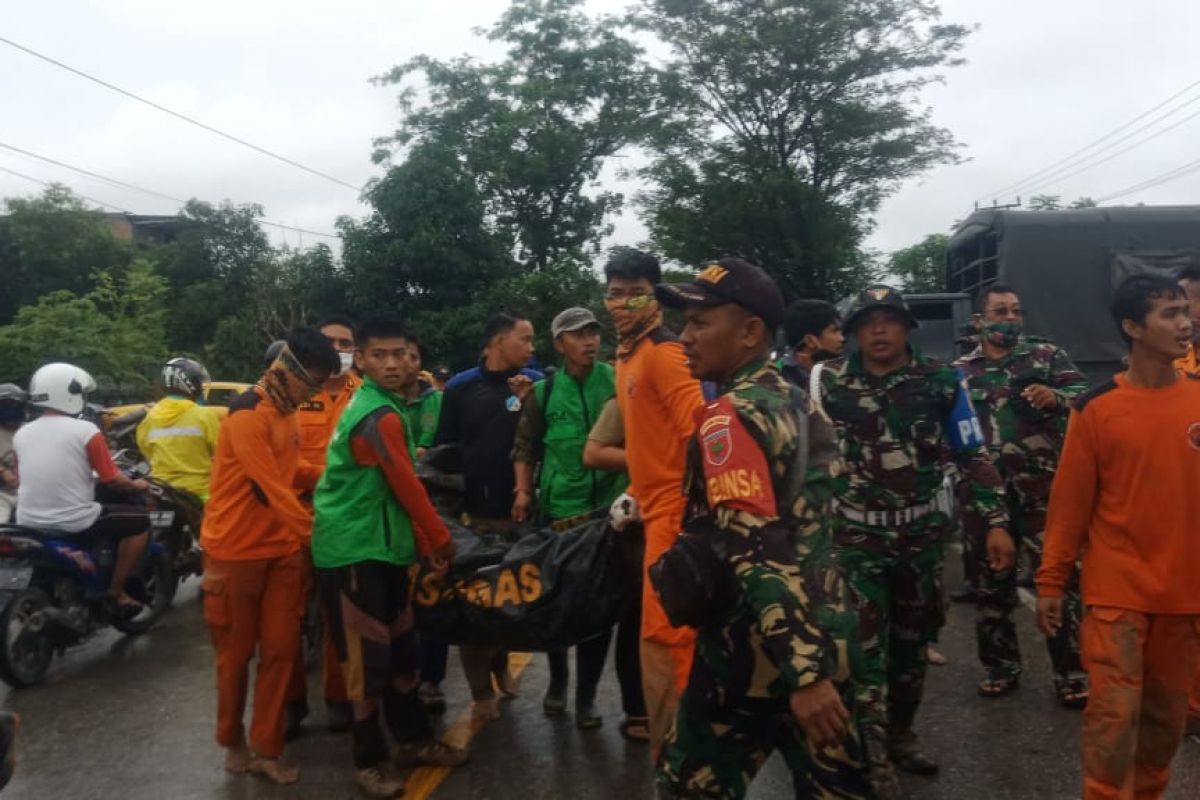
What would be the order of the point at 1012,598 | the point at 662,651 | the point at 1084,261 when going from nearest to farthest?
the point at 662,651, the point at 1012,598, the point at 1084,261

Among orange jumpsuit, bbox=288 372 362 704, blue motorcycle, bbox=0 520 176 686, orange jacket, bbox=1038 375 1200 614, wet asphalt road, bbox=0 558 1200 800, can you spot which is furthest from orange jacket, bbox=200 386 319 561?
orange jacket, bbox=1038 375 1200 614

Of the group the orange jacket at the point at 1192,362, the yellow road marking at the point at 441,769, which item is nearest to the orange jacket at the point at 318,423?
the yellow road marking at the point at 441,769

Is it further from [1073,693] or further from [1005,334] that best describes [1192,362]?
[1073,693]

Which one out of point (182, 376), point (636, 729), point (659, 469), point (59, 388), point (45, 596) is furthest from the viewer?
point (182, 376)

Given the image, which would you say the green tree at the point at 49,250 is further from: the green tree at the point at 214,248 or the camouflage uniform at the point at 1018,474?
the camouflage uniform at the point at 1018,474

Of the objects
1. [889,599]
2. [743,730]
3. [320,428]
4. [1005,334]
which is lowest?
[889,599]

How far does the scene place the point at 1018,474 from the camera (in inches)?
233

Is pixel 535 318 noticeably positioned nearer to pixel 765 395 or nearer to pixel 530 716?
pixel 530 716

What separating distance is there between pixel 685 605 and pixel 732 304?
78 centimetres

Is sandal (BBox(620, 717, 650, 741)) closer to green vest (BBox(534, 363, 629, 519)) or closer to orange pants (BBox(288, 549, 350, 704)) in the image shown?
green vest (BBox(534, 363, 629, 519))

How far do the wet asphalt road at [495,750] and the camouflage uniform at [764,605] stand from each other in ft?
6.11

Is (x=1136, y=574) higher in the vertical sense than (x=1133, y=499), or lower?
lower

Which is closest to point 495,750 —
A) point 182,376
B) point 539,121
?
point 182,376

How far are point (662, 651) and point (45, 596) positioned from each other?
14.7 ft
